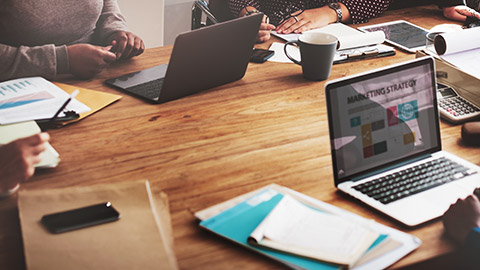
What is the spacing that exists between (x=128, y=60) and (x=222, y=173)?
76 cm

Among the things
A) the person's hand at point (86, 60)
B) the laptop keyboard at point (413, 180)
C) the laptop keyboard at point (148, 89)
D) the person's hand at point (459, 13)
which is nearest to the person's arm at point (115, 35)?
the person's hand at point (86, 60)

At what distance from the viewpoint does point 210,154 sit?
1.21 meters

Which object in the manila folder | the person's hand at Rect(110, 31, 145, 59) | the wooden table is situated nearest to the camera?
the manila folder

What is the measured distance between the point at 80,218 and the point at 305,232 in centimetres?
39

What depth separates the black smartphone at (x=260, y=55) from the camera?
69.3 inches

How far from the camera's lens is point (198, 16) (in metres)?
2.47

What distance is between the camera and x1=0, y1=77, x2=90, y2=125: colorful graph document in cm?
130

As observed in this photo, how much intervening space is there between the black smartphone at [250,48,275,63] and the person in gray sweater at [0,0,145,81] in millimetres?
375

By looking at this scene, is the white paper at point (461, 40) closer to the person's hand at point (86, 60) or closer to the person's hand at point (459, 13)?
the person's hand at point (459, 13)

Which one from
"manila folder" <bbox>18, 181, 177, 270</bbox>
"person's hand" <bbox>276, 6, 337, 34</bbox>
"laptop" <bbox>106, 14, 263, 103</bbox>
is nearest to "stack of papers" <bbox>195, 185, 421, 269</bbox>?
"manila folder" <bbox>18, 181, 177, 270</bbox>

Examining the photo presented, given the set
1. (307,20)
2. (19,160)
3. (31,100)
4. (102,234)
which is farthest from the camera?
(307,20)

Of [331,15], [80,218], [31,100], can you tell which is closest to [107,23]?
[31,100]

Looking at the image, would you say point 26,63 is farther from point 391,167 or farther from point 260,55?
point 391,167

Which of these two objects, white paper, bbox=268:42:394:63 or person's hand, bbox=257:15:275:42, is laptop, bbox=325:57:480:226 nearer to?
white paper, bbox=268:42:394:63
